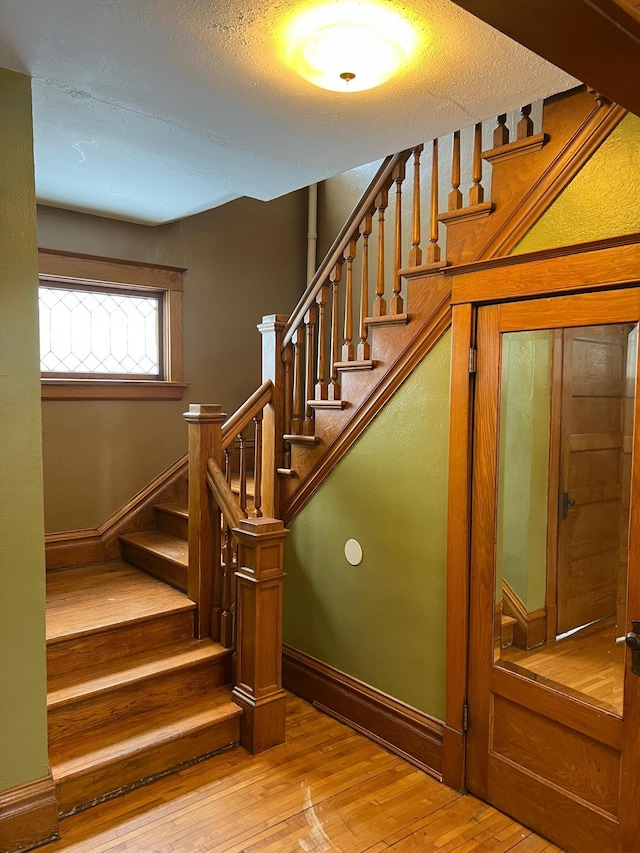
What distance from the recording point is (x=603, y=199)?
2139 millimetres

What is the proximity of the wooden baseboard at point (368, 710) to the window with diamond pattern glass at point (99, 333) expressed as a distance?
2.11m

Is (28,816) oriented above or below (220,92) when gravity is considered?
below

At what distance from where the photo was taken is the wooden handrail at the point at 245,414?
10.9 ft

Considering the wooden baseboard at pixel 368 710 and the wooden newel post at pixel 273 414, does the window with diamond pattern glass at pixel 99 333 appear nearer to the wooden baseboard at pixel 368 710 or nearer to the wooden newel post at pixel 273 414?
the wooden newel post at pixel 273 414

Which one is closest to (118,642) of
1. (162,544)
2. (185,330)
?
(162,544)

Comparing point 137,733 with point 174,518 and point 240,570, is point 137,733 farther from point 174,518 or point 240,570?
point 174,518

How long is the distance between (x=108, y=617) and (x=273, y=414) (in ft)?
4.43

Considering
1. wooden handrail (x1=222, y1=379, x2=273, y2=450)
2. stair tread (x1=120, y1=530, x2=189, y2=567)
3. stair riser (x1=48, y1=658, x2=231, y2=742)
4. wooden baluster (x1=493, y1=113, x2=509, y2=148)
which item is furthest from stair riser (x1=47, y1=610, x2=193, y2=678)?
wooden baluster (x1=493, y1=113, x2=509, y2=148)

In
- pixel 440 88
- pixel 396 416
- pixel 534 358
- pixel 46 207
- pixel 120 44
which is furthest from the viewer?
pixel 46 207

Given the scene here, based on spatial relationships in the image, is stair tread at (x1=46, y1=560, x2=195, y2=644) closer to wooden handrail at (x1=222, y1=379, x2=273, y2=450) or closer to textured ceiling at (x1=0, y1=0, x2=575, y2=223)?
→ wooden handrail at (x1=222, y1=379, x2=273, y2=450)

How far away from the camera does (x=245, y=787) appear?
104 inches

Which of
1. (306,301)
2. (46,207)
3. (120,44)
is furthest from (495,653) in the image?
(46,207)

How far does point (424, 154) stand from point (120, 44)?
8.28 ft

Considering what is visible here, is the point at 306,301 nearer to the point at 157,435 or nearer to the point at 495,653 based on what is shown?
the point at 157,435
